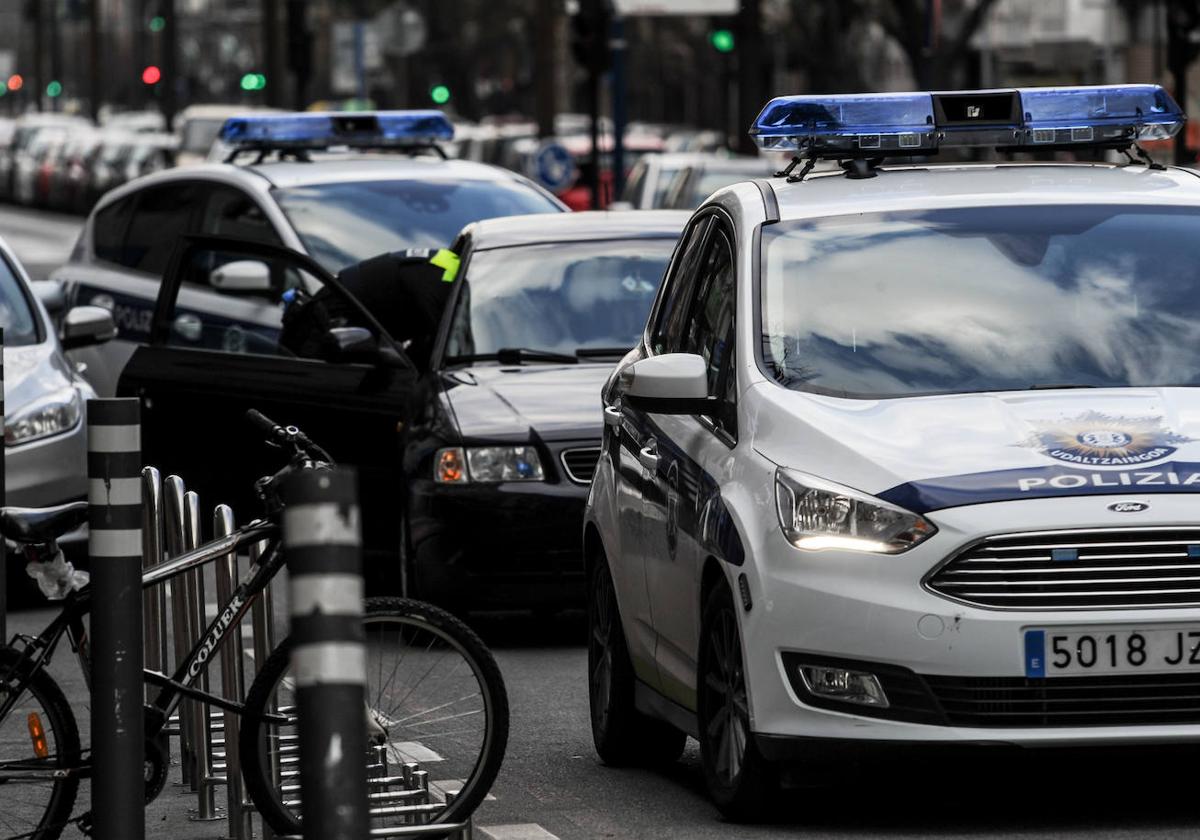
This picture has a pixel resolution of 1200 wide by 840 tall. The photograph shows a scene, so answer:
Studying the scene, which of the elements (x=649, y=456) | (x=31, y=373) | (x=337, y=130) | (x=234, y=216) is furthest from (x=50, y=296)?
(x=649, y=456)

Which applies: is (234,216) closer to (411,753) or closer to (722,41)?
(411,753)

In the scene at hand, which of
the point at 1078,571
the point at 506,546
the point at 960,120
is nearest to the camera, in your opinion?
the point at 1078,571

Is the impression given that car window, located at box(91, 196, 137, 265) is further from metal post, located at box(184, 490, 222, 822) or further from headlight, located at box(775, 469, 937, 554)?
headlight, located at box(775, 469, 937, 554)

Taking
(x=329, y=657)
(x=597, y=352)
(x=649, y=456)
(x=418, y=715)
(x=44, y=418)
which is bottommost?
(x=44, y=418)

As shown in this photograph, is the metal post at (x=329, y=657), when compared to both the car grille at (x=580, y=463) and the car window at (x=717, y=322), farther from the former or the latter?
the car grille at (x=580, y=463)

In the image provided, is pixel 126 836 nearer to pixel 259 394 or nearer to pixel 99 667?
pixel 99 667

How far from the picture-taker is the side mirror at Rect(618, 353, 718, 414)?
7.37 m

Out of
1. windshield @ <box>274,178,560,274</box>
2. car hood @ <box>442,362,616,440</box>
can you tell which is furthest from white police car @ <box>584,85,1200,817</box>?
windshield @ <box>274,178,560,274</box>

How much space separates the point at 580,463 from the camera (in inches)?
429

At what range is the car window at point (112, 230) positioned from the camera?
17.2 meters

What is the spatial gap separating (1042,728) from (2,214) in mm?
63947

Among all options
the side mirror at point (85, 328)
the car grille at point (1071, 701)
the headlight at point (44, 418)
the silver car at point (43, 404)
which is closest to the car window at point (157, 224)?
the side mirror at point (85, 328)

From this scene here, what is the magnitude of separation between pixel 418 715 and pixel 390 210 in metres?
8.35

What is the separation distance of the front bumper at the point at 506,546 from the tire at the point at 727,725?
359 cm
